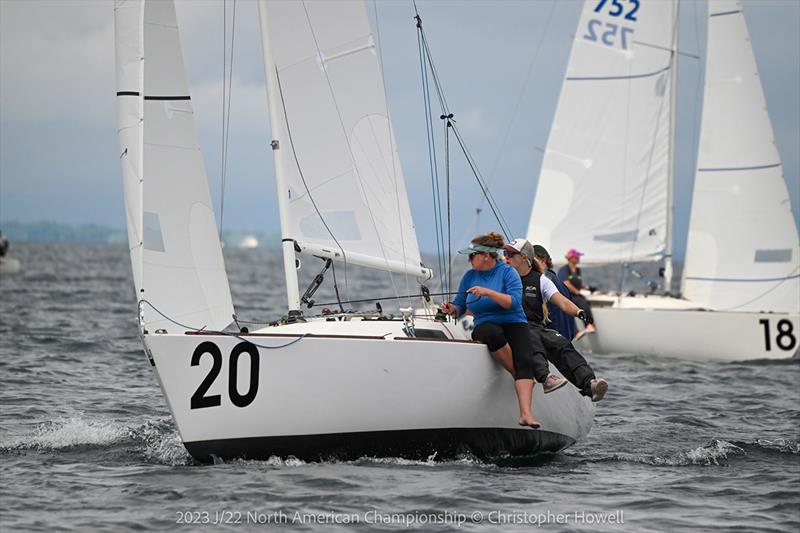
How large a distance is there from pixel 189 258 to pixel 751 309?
41.6 ft

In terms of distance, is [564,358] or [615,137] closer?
[564,358]

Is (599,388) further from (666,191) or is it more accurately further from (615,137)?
(615,137)

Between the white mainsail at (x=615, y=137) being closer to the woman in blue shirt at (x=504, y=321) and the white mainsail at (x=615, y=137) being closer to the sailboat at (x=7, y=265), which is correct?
the woman in blue shirt at (x=504, y=321)

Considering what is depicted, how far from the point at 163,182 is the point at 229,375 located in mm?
1859

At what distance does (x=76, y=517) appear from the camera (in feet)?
24.4

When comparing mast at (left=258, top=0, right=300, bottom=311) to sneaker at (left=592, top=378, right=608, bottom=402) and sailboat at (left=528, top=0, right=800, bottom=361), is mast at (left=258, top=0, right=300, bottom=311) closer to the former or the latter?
sneaker at (left=592, top=378, right=608, bottom=402)

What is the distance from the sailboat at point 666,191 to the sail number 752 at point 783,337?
0.02 m

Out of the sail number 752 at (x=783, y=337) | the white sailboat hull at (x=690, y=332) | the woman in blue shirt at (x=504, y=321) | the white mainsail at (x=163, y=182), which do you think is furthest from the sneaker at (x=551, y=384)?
the sail number 752 at (x=783, y=337)

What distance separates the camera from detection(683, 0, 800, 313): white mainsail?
20.1m

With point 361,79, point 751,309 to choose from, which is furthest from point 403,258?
point 751,309

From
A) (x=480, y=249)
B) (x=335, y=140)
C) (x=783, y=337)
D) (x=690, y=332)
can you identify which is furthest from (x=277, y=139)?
(x=783, y=337)

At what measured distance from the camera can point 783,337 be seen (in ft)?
62.3

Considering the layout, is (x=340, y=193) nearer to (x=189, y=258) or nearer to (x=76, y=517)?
(x=189, y=258)

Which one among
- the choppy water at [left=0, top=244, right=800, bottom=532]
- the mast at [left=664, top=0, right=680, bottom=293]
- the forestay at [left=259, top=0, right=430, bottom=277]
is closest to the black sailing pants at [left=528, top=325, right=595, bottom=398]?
the choppy water at [left=0, top=244, right=800, bottom=532]
